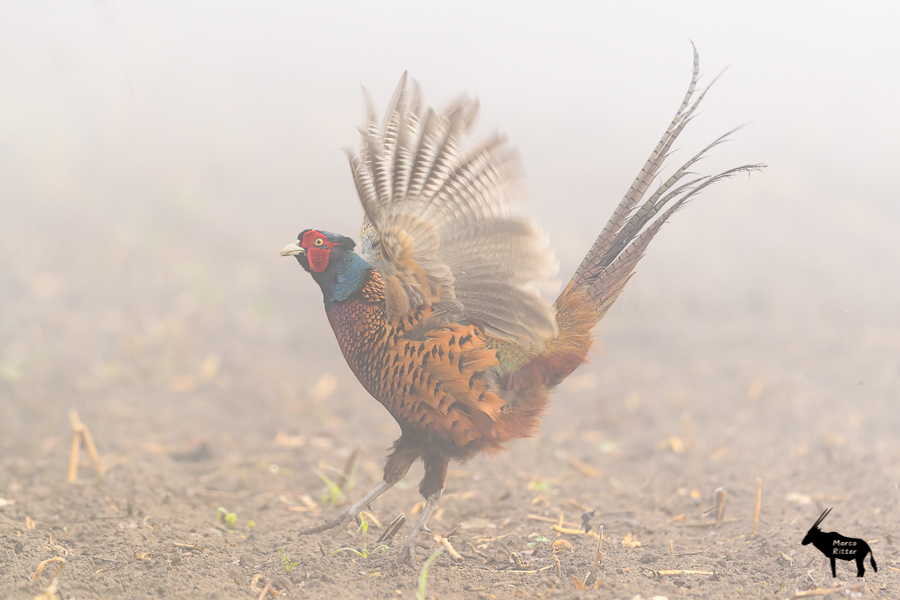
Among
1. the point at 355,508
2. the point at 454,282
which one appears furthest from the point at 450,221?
the point at 355,508

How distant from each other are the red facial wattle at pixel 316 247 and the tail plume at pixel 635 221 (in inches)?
43.6

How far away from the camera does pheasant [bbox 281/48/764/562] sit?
99.4 inches

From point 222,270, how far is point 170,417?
3249mm

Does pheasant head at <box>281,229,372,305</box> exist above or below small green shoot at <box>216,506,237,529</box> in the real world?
above

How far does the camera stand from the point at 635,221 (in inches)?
115

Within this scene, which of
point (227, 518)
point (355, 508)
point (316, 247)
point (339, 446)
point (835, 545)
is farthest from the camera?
point (339, 446)

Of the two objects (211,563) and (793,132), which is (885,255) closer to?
(793,132)

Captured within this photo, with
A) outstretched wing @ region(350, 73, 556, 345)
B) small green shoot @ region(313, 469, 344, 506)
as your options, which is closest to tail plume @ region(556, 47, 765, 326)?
outstretched wing @ region(350, 73, 556, 345)

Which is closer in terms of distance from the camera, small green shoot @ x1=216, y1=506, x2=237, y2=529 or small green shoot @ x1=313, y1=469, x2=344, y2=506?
small green shoot @ x1=216, y1=506, x2=237, y2=529

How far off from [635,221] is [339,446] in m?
3.02

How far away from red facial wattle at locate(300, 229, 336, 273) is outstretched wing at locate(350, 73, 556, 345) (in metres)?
0.26

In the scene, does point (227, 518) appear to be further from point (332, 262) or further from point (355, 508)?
point (332, 262)

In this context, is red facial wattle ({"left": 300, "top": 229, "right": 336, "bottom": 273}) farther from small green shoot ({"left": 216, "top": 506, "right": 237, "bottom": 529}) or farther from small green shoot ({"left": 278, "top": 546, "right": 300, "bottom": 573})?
small green shoot ({"left": 216, "top": 506, "right": 237, "bottom": 529})

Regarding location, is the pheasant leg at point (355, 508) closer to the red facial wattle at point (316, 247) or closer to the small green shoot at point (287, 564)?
the small green shoot at point (287, 564)
